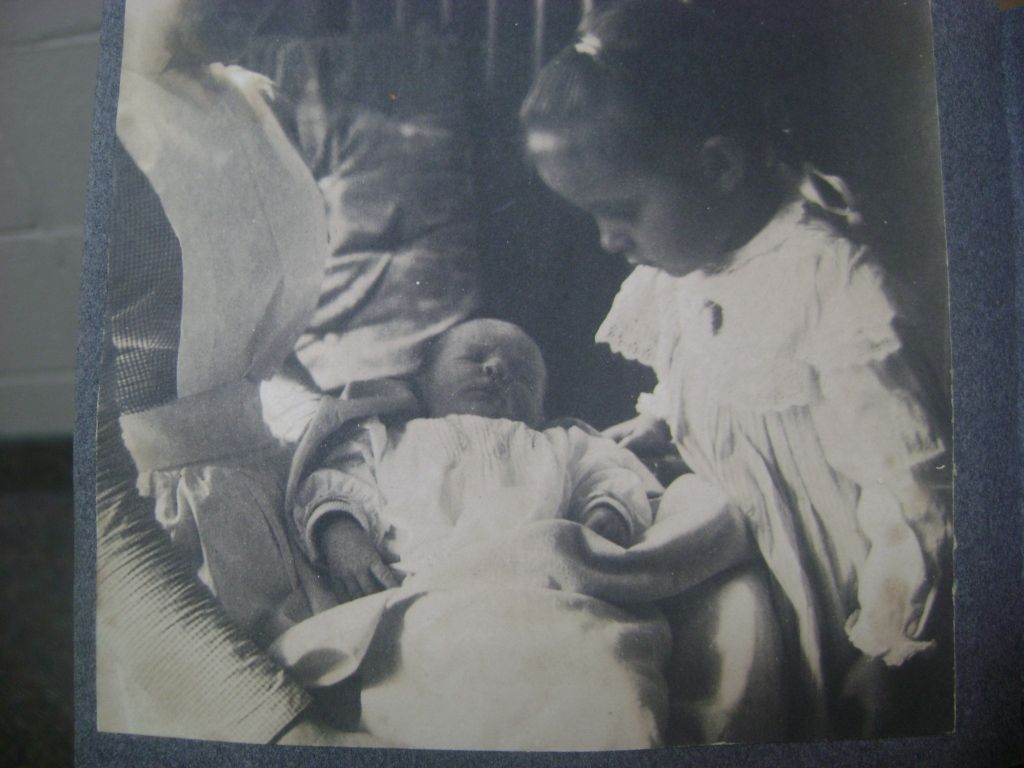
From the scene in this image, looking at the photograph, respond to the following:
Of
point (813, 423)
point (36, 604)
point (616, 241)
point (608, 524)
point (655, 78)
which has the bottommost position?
point (36, 604)

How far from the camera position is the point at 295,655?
0.66m

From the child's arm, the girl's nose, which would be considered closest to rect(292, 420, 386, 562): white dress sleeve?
the child's arm

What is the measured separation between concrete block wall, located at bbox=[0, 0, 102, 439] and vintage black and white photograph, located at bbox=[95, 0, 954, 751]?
27cm

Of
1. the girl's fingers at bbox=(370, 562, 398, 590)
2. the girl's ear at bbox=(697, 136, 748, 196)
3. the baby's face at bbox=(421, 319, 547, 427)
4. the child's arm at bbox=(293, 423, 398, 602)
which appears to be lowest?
the girl's fingers at bbox=(370, 562, 398, 590)

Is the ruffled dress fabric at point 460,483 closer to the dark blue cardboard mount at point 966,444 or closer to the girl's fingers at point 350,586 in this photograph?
the girl's fingers at point 350,586

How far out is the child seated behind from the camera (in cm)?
65

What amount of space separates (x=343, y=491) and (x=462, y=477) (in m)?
0.12

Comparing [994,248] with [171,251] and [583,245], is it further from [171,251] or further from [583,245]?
[171,251]

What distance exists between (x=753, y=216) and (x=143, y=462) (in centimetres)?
68

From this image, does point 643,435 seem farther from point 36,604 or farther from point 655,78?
point 36,604

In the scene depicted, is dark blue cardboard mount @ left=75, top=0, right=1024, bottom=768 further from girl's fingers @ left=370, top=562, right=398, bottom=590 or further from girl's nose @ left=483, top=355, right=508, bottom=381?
girl's nose @ left=483, top=355, right=508, bottom=381

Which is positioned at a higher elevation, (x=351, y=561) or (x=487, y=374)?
(x=487, y=374)

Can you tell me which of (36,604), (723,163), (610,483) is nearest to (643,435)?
(610,483)

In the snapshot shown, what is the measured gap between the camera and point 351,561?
2.16 ft
